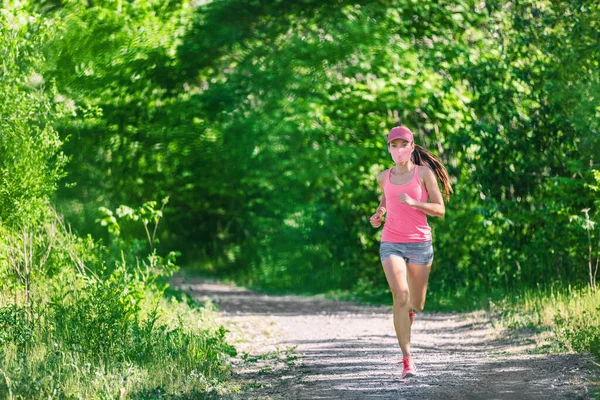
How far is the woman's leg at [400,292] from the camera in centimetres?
765

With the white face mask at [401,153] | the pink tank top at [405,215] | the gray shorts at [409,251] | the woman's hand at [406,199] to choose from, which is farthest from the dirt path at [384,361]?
the white face mask at [401,153]

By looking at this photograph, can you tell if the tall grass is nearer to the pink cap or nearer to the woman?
the woman

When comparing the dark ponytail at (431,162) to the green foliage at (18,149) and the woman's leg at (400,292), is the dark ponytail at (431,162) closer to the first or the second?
the woman's leg at (400,292)

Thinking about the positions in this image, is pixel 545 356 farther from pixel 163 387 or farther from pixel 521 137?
pixel 521 137

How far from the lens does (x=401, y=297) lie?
7.64 meters

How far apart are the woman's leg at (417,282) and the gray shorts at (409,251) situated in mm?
56

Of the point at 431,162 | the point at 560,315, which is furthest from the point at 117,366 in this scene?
the point at 560,315

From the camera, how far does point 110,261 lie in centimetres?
1333

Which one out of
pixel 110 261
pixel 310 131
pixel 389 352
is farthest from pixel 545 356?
pixel 310 131

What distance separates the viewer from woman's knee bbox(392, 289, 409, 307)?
25.1 feet

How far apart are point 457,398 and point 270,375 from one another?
83.2 inches

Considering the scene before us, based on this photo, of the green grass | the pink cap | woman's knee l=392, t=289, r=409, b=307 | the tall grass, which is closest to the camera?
the green grass

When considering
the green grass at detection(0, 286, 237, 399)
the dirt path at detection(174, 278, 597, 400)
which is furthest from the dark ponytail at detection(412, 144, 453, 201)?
the green grass at detection(0, 286, 237, 399)

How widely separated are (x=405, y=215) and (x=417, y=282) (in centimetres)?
59
